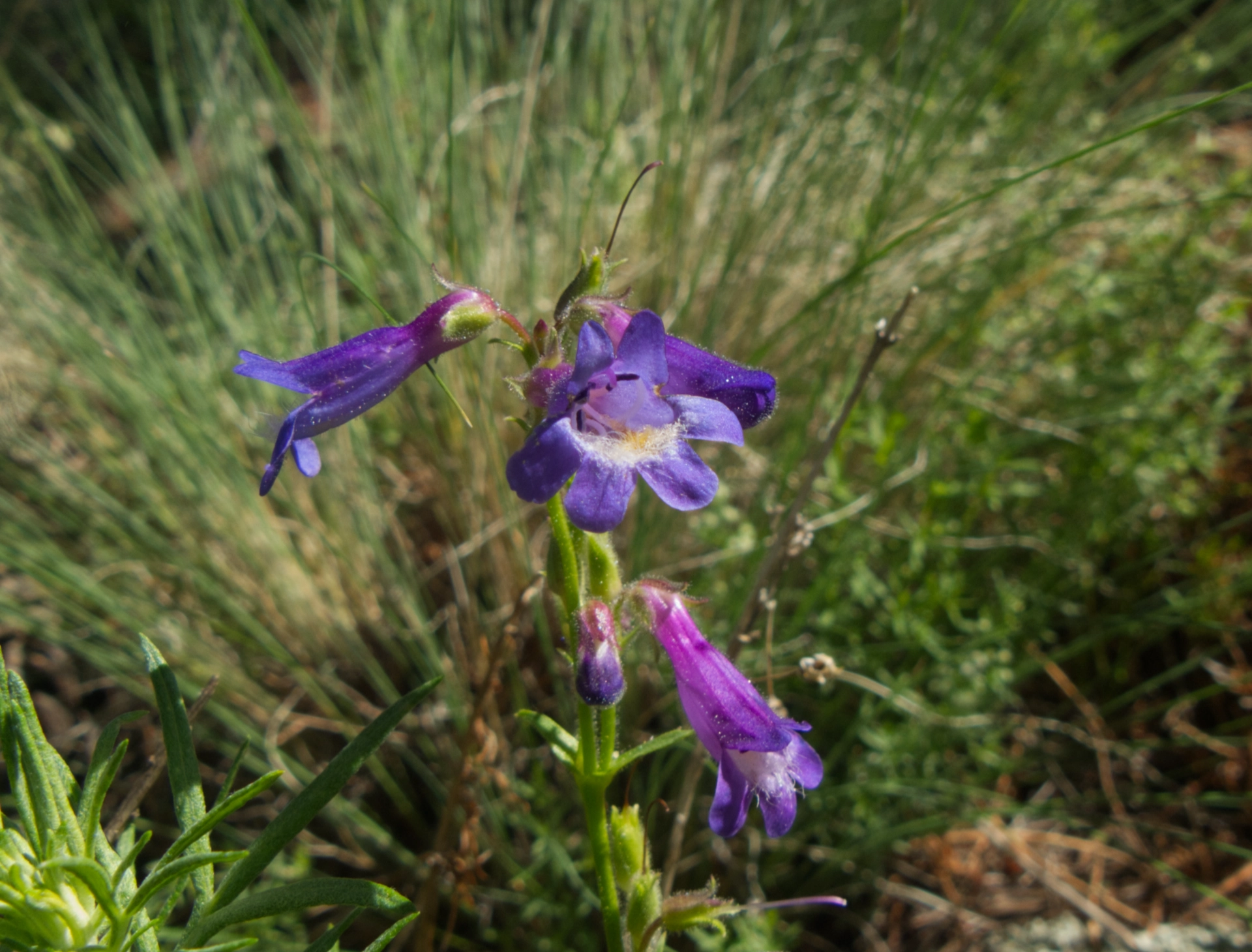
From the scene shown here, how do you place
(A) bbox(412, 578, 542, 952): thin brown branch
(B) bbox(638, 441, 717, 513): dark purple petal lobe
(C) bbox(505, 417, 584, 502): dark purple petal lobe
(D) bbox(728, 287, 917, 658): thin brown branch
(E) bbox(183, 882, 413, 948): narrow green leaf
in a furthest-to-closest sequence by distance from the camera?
(A) bbox(412, 578, 542, 952): thin brown branch
(D) bbox(728, 287, 917, 658): thin brown branch
(E) bbox(183, 882, 413, 948): narrow green leaf
(B) bbox(638, 441, 717, 513): dark purple petal lobe
(C) bbox(505, 417, 584, 502): dark purple petal lobe

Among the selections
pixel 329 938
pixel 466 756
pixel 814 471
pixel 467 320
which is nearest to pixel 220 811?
pixel 329 938

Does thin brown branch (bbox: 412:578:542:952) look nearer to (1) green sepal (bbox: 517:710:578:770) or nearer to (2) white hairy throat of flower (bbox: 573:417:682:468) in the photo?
(1) green sepal (bbox: 517:710:578:770)

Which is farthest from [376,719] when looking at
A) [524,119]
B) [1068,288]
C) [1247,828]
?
[1068,288]

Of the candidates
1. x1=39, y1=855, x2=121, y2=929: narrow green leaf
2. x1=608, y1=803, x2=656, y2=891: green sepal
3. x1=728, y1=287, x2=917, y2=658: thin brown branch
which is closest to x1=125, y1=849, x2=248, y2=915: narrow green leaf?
x1=39, y1=855, x2=121, y2=929: narrow green leaf

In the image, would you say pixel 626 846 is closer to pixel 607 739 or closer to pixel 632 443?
pixel 607 739

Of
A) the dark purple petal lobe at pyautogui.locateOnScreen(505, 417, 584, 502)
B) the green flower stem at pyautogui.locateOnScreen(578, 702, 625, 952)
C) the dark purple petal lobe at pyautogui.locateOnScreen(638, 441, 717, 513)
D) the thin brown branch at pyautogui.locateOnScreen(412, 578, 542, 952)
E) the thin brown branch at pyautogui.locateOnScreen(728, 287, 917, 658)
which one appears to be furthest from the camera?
the thin brown branch at pyautogui.locateOnScreen(412, 578, 542, 952)

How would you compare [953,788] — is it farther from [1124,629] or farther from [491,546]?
[491,546]
